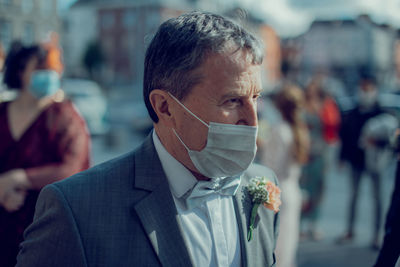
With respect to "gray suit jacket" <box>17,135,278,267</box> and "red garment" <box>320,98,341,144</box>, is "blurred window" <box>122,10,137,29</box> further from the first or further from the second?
"gray suit jacket" <box>17,135,278,267</box>

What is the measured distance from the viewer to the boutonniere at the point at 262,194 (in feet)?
5.98

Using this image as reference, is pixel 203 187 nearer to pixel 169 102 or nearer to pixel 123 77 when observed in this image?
pixel 169 102

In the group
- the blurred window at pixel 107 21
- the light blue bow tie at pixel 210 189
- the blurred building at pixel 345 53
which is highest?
the light blue bow tie at pixel 210 189

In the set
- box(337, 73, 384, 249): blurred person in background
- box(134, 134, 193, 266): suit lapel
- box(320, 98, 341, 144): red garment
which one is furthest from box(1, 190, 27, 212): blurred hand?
box(320, 98, 341, 144): red garment

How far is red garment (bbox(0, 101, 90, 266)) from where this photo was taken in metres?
2.60

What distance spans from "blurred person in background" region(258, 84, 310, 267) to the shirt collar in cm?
280

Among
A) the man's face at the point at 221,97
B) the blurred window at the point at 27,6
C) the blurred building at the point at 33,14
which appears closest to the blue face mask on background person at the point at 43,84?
the man's face at the point at 221,97

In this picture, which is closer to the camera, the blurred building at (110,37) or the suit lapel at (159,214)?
the suit lapel at (159,214)

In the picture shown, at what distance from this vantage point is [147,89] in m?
1.72

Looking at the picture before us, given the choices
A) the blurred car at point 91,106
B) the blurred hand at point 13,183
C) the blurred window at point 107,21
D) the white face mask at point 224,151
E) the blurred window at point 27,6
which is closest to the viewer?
the white face mask at point 224,151

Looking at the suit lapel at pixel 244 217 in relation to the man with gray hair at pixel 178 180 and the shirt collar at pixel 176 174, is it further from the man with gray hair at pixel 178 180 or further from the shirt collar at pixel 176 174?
the shirt collar at pixel 176 174

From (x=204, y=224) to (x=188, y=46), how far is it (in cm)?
63

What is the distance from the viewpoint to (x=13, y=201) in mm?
2570

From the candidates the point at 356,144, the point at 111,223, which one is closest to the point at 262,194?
the point at 111,223
